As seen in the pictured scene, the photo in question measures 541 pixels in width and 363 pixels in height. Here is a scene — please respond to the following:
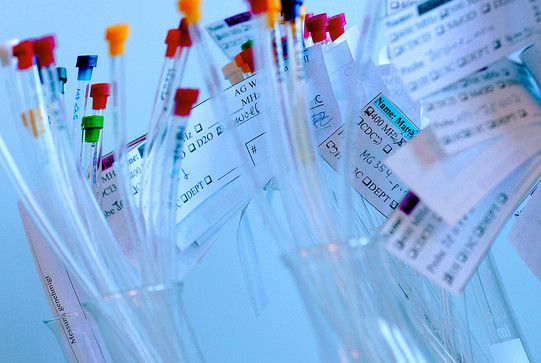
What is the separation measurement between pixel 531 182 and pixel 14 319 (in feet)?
2.80

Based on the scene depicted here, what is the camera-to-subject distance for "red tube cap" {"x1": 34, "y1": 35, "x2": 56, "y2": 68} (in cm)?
53

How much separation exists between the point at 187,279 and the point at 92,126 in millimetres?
444

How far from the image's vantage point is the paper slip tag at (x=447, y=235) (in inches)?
18.8

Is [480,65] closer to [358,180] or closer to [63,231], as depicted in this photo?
[358,180]

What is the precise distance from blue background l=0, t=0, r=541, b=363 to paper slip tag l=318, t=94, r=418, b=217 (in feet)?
1.42

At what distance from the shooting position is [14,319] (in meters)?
1.03

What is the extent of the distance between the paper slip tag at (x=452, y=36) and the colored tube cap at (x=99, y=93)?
12.9 inches

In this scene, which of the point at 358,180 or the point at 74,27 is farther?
the point at 74,27

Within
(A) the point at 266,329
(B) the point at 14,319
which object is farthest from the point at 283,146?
(B) the point at 14,319

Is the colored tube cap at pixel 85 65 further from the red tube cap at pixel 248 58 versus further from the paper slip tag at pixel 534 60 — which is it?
the paper slip tag at pixel 534 60

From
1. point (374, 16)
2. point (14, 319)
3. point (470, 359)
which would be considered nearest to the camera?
point (374, 16)

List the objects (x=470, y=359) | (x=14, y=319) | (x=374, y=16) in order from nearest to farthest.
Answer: (x=374, y=16) → (x=470, y=359) → (x=14, y=319)

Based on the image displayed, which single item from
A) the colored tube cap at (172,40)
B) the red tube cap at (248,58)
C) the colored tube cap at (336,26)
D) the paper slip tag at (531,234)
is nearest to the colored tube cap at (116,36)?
the colored tube cap at (172,40)

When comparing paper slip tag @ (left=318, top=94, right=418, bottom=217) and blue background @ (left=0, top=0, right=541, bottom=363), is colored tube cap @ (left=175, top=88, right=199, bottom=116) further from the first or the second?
blue background @ (left=0, top=0, right=541, bottom=363)
